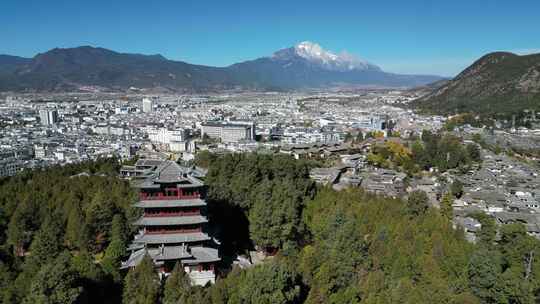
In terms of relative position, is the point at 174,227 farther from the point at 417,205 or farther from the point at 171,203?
the point at 417,205

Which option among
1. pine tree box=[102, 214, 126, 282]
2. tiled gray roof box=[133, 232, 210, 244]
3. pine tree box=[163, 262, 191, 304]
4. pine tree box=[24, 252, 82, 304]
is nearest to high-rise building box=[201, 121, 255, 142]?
pine tree box=[102, 214, 126, 282]

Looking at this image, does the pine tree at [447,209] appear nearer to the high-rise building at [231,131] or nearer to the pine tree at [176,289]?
the pine tree at [176,289]

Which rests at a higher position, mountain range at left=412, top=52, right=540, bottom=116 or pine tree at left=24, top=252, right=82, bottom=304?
mountain range at left=412, top=52, right=540, bottom=116

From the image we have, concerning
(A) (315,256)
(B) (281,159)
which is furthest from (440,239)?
(B) (281,159)

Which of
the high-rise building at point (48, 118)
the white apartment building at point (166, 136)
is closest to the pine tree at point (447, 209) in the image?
the white apartment building at point (166, 136)

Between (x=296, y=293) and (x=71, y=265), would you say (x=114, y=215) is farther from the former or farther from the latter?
(x=296, y=293)

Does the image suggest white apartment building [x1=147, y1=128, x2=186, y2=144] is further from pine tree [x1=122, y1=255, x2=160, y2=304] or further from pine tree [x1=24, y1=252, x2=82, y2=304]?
pine tree [x1=24, y1=252, x2=82, y2=304]
